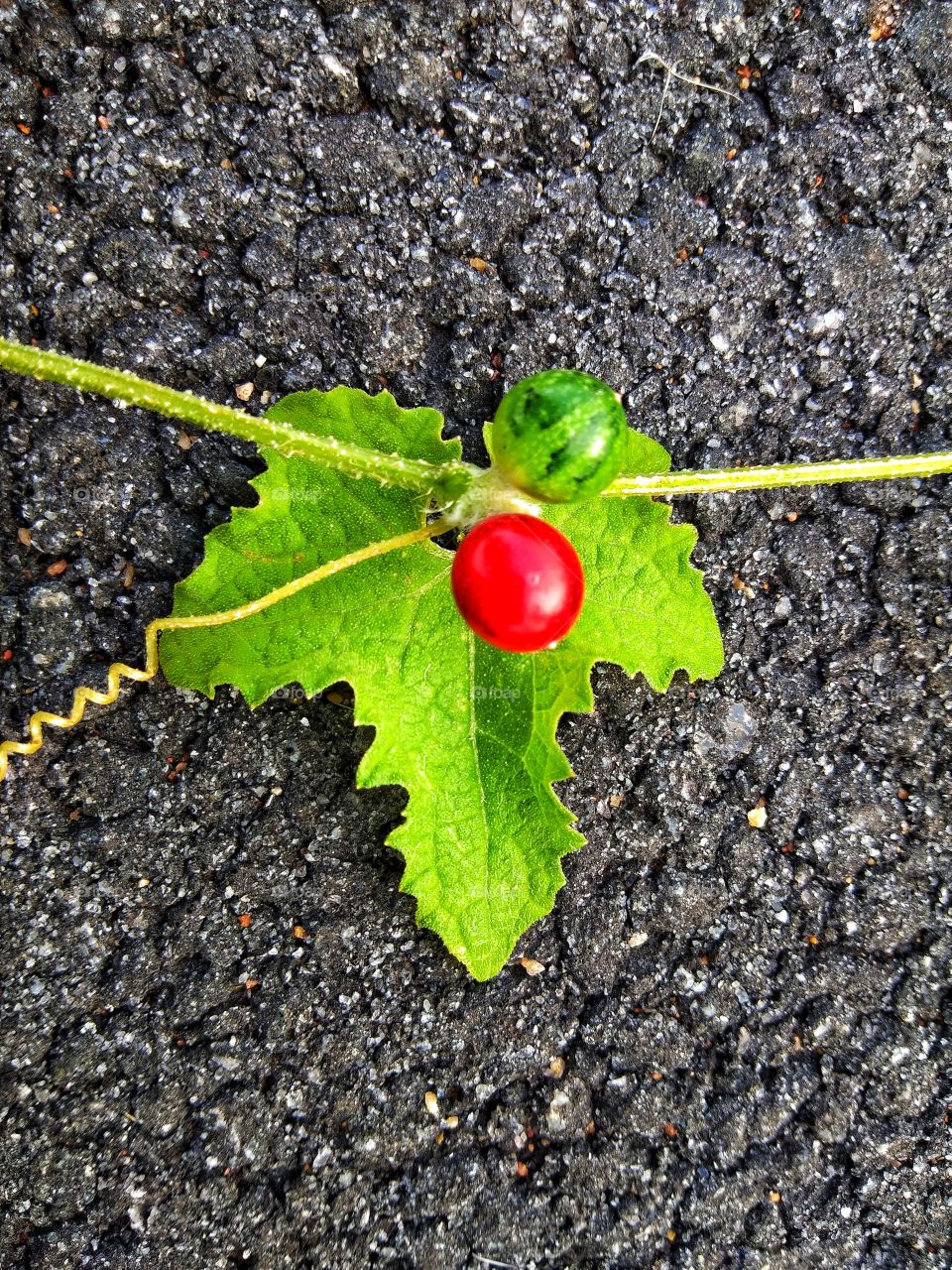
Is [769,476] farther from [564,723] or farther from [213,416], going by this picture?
[213,416]

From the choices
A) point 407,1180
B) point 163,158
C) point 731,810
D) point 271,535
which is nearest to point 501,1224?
point 407,1180

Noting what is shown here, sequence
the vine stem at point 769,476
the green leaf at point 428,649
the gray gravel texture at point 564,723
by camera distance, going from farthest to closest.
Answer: the gray gravel texture at point 564,723
the green leaf at point 428,649
the vine stem at point 769,476

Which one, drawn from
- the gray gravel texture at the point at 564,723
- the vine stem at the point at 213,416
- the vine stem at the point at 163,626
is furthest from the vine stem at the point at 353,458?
the gray gravel texture at the point at 564,723

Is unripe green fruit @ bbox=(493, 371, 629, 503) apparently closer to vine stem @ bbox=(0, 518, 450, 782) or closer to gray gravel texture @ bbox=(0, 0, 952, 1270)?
vine stem @ bbox=(0, 518, 450, 782)

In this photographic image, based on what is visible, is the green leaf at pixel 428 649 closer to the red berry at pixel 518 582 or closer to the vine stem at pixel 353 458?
the vine stem at pixel 353 458

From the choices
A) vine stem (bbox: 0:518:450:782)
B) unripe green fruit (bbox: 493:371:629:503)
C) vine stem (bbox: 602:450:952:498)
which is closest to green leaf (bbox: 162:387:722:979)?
vine stem (bbox: 0:518:450:782)

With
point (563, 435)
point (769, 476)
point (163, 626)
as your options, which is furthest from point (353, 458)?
point (769, 476)
